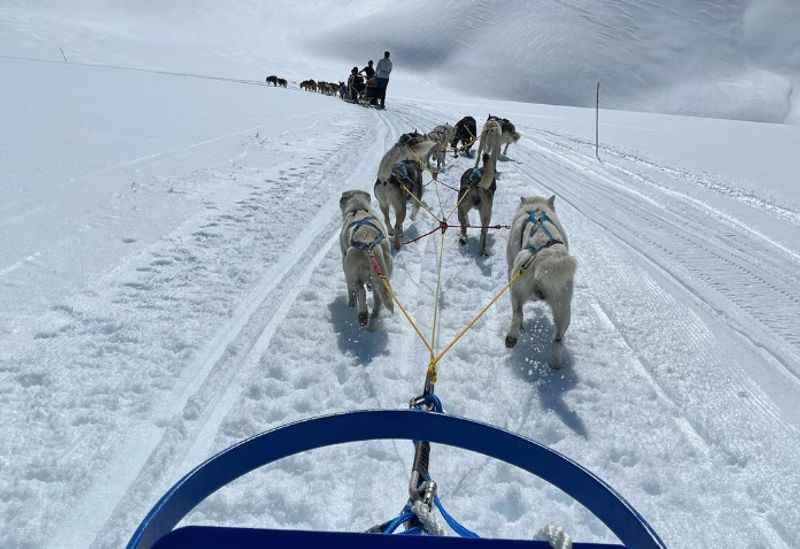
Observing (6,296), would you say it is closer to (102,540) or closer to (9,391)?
(9,391)

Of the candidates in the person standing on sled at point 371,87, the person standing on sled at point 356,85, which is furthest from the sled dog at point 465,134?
the person standing on sled at point 356,85

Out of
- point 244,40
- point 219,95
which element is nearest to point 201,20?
point 244,40

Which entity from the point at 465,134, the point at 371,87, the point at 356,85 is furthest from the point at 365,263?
the point at 356,85

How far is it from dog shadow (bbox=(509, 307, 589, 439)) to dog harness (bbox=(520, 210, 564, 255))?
1.92 ft

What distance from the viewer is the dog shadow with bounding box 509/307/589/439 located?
2.79 meters

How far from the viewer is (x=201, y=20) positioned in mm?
72938

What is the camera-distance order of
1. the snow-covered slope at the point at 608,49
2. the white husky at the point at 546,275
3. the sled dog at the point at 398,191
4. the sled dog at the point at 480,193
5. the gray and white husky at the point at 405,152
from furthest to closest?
1. the snow-covered slope at the point at 608,49
2. the gray and white husky at the point at 405,152
3. the sled dog at the point at 398,191
4. the sled dog at the point at 480,193
5. the white husky at the point at 546,275

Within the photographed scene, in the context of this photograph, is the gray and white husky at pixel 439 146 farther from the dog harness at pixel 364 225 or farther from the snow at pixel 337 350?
the dog harness at pixel 364 225

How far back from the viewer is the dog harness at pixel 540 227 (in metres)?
3.23

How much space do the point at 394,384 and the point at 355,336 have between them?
56cm

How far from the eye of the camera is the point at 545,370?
314cm

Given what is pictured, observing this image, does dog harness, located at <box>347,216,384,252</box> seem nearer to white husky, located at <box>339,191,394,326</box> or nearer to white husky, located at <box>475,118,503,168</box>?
white husky, located at <box>339,191,394,326</box>

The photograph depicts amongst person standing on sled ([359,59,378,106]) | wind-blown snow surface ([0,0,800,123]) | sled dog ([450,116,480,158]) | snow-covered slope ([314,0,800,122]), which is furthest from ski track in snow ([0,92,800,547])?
snow-covered slope ([314,0,800,122])

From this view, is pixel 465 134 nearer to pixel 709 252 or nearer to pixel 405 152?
pixel 405 152
